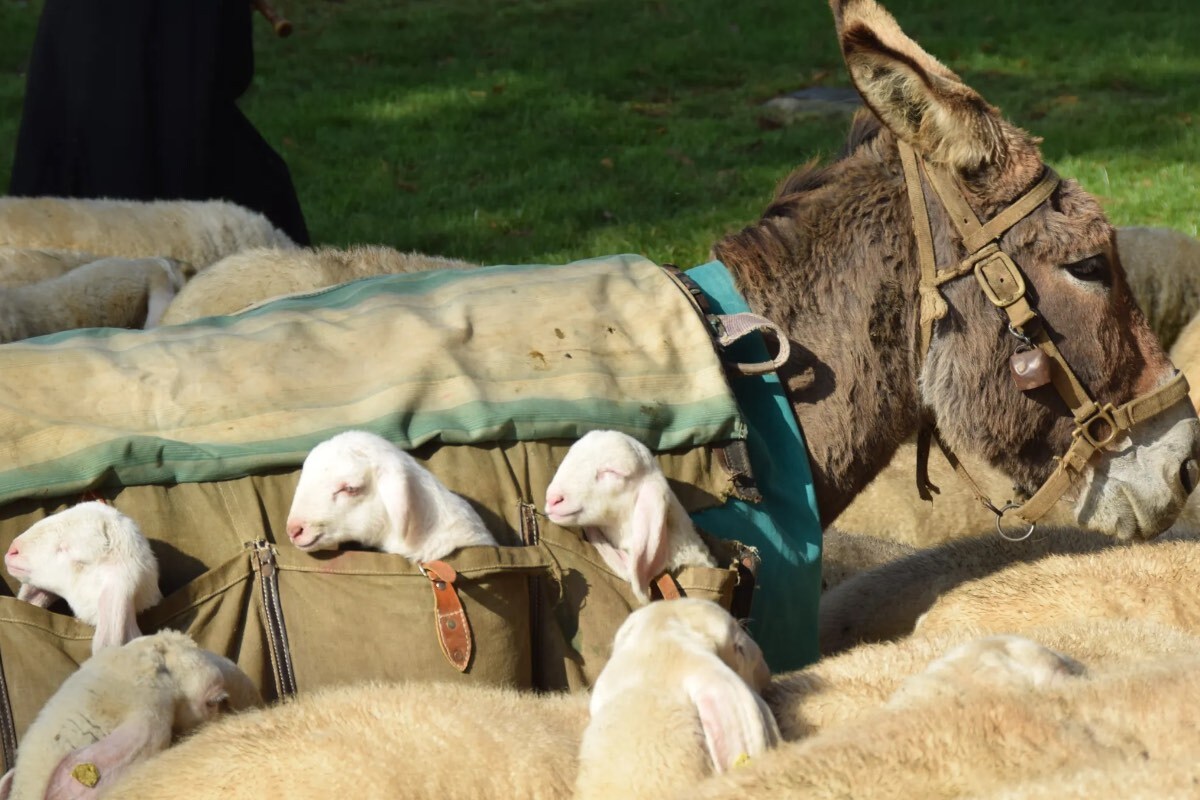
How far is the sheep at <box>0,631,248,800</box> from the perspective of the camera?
8.91 feet

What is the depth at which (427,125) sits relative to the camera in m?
13.7

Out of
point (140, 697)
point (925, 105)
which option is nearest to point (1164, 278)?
point (925, 105)

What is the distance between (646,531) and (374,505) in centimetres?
60

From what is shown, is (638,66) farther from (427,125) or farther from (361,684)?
(361,684)

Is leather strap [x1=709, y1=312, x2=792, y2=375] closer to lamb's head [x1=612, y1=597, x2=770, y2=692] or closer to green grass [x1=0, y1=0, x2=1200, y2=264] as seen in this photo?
lamb's head [x1=612, y1=597, x2=770, y2=692]

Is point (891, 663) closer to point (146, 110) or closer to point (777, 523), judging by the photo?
point (777, 523)

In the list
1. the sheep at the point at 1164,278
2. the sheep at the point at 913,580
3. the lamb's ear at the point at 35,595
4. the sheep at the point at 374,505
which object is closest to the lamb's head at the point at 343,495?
the sheep at the point at 374,505

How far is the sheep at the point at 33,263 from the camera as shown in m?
6.53

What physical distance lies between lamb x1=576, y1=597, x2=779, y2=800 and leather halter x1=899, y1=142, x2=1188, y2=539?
1.43m

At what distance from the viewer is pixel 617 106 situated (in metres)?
14.2

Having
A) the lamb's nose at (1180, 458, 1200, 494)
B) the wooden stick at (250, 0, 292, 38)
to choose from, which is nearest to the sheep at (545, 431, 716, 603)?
the lamb's nose at (1180, 458, 1200, 494)

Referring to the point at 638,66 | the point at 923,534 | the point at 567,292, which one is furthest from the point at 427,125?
the point at 567,292

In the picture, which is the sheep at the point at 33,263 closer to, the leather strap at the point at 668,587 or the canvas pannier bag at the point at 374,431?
the canvas pannier bag at the point at 374,431

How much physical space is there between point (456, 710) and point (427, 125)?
37.5 feet
